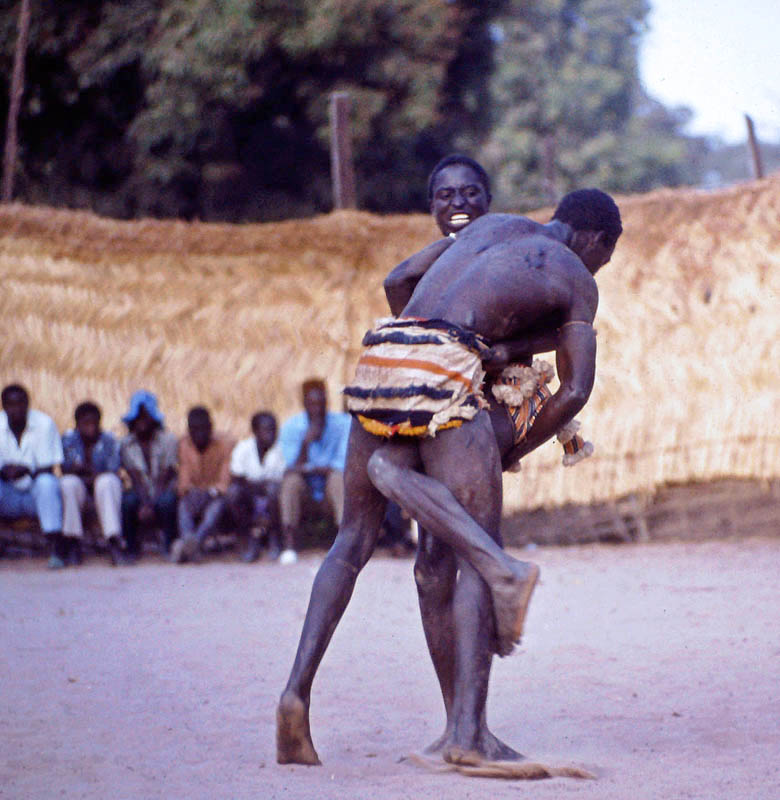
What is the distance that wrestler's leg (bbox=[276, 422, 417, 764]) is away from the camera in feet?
12.5

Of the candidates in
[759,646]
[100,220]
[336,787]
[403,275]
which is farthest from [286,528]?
[336,787]

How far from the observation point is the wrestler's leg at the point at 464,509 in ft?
12.1

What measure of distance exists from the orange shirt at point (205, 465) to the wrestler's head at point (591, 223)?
235 inches

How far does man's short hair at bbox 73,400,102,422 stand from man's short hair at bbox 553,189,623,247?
619 centimetres

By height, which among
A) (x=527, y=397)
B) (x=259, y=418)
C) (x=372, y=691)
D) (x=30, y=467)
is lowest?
(x=372, y=691)

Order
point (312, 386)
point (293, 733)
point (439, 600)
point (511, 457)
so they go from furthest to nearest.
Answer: point (312, 386) < point (511, 457) < point (439, 600) < point (293, 733)

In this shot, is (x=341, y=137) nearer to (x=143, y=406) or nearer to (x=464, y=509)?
(x=143, y=406)

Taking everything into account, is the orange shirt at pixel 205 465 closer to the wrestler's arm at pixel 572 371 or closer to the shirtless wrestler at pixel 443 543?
the shirtless wrestler at pixel 443 543

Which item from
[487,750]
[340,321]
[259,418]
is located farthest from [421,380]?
[340,321]

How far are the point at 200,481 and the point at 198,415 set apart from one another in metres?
0.52

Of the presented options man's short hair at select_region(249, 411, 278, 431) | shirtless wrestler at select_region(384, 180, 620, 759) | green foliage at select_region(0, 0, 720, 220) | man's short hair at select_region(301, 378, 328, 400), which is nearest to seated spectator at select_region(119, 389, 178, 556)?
man's short hair at select_region(249, 411, 278, 431)

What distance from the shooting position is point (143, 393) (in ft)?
33.0

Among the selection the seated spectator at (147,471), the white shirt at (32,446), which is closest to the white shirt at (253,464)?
the seated spectator at (147,471)

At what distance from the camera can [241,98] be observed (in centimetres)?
1588
